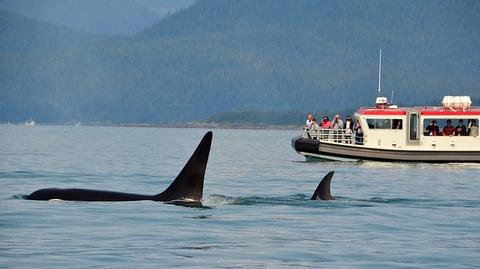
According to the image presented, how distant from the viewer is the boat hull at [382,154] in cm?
4956

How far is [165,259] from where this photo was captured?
16.1 m

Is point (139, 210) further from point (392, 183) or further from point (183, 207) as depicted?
point (392, 183)

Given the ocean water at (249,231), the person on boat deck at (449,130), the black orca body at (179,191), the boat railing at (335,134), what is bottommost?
the ocean water at (249,231)

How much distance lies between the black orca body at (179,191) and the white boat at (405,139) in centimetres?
2803

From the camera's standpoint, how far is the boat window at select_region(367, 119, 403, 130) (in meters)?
51.6

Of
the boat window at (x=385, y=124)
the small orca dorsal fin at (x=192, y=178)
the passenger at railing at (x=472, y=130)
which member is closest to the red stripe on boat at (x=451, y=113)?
the passenger at railing at (x=472, y=130)

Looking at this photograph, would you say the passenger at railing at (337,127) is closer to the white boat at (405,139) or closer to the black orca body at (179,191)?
the white boat at (405,139)

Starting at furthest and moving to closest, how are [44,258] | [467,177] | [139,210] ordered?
[467,177] → [139,210] → [44,258]

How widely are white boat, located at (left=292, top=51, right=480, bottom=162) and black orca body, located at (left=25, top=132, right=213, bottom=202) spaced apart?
28032 millimetres

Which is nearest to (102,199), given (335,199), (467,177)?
(335,199)

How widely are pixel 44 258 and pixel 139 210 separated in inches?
237

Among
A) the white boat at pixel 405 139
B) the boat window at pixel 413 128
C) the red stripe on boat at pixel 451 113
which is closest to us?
the white boat at pixel 405 139

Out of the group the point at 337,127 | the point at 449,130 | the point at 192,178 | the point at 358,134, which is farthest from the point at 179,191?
the point at 337,127

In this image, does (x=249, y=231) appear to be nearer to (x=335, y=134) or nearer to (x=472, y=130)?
(x=472, y=130)
